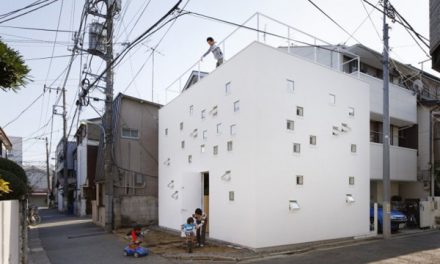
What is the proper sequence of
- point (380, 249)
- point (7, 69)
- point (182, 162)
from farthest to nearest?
1. point (182, 162)
2. point (380, 249)
3. point (7, 69)

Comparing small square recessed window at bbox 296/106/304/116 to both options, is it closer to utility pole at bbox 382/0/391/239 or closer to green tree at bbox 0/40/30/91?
utility pole at bbox 382/0/391/239

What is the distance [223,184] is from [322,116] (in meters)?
4.83

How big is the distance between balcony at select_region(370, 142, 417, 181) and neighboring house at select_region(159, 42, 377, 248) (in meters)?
3.68

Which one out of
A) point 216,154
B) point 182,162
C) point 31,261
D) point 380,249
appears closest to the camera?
point 31,261

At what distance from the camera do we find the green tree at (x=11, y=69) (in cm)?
454

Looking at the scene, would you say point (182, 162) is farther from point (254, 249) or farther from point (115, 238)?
point (254, 249)

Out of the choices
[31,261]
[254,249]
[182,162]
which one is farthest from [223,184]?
[31,261]

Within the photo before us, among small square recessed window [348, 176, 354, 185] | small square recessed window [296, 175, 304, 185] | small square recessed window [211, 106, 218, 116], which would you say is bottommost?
small square recessed window [348, 176, 354, 185]

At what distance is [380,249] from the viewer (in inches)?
468

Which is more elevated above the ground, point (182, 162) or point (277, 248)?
point (182, 162)

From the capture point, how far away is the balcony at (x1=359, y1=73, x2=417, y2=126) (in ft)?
60.5

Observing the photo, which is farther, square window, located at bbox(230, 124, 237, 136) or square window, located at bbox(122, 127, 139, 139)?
square window, located at bbox(122, 127, 139, 139)

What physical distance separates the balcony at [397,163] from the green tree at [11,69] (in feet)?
57.0

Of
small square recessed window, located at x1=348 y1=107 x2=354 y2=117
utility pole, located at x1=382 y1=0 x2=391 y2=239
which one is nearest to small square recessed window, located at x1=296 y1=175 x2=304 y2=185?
small square recessed window, located at x1=348 y1=107 x2=354 y2=117
